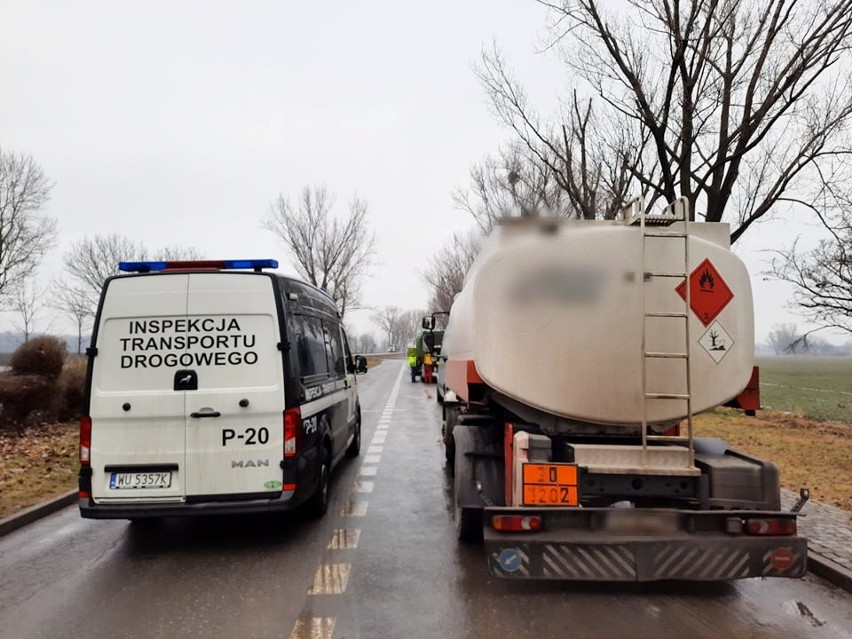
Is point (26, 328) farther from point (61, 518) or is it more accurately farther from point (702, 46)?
point (702, 46)

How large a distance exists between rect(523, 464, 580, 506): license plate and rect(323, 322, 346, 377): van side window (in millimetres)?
3870

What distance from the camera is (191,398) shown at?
5.12m

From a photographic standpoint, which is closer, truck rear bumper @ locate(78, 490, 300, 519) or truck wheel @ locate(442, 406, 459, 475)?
truck rear bumper @ locate(78, 490, 300, 519)

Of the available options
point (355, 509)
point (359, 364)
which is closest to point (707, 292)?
point (355, 509)

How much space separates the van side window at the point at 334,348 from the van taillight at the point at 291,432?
2113 mm

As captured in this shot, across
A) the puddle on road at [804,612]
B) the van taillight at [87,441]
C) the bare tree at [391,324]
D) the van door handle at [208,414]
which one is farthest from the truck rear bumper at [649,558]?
the bare tree at [391,324]

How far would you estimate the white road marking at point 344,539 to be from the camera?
5.36 m

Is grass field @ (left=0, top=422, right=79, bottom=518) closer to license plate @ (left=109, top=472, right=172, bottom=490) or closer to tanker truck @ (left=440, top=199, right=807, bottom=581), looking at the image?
license plate @ (left=109, top=472, right=172, bottom=490)

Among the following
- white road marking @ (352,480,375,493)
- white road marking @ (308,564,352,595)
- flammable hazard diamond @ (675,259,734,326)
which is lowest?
white road marking @ (352,480,375,493)

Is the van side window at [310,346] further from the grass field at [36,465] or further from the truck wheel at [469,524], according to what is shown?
the grass field at [36,465]

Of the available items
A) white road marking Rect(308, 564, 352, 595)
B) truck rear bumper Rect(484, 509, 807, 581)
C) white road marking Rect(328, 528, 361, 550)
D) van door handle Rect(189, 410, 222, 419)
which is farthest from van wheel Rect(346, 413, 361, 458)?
truck rear bumper Rect(484, 509, 807, 581)

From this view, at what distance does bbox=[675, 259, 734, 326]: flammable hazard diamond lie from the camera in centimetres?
420

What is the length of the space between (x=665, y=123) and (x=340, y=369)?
734 cm

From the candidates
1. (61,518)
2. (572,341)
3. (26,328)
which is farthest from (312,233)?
(572,341)
